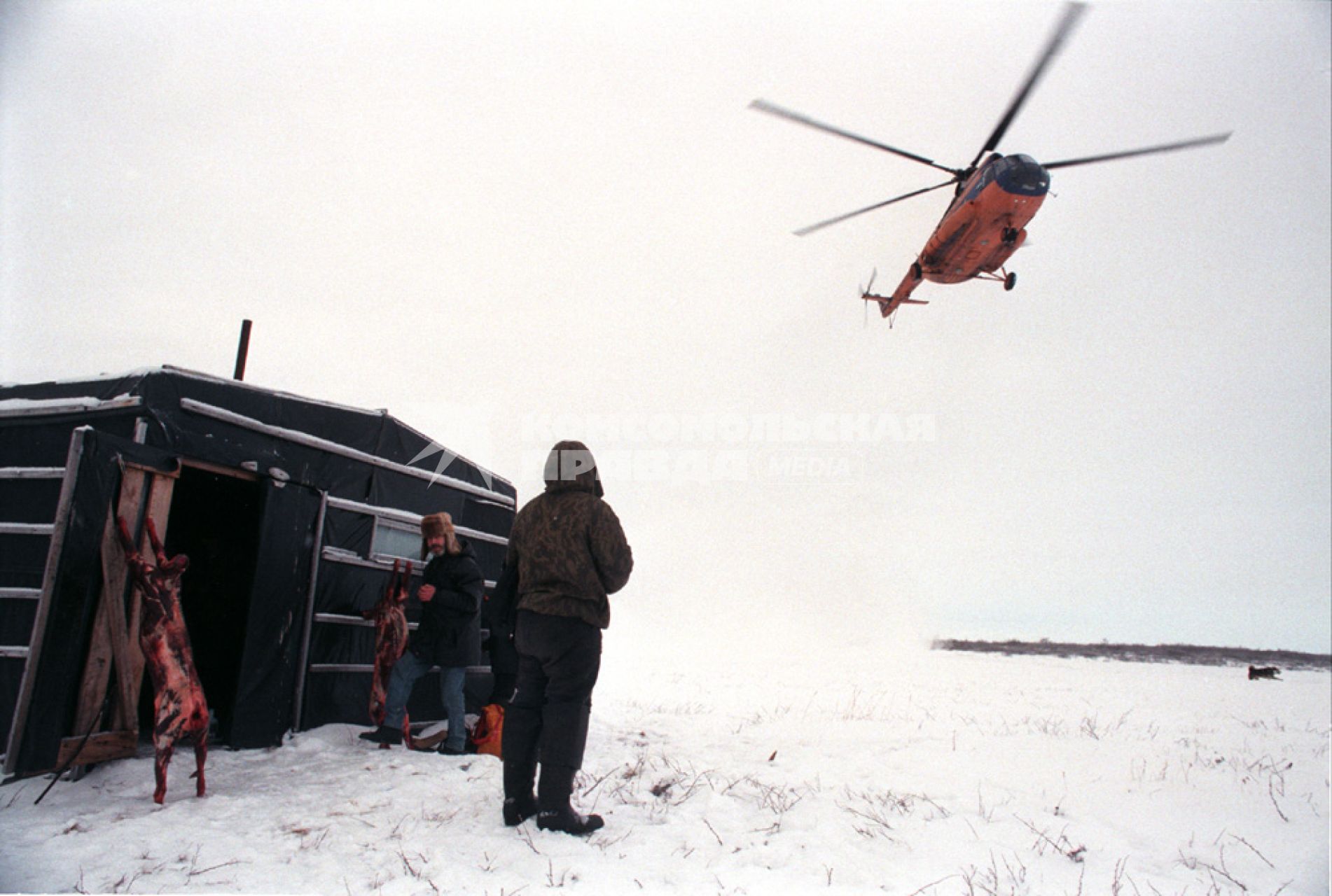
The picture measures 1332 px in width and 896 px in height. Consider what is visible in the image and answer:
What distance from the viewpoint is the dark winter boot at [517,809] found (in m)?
3.84

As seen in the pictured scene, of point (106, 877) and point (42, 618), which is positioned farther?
point (42, 618)

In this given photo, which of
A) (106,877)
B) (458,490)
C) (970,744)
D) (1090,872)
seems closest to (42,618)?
(106,877)

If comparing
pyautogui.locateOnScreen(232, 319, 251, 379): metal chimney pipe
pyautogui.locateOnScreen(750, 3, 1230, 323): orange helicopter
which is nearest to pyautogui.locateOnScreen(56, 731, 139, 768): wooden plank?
pyautogui.locateOnScreen(232, 319, 251, 379): metal chimney pipe

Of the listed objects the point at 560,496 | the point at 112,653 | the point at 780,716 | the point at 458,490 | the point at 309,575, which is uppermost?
the point at 458,490

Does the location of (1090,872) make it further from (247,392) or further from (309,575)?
(247,392)

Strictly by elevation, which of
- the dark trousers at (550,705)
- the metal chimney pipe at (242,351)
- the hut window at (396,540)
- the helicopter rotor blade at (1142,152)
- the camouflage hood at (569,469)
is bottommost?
the dark trousers at (550,705)

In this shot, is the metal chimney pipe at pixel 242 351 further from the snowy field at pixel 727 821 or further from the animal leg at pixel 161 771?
the animal leg at pixel 161 771

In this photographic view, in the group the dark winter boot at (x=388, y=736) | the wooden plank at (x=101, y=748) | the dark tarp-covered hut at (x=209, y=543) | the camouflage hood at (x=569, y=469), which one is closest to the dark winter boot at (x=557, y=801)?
the camouflage hood at (x=569, y=469)

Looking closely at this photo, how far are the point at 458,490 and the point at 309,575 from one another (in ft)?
7.26

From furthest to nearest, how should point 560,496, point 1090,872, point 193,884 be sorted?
1. point 560,496
2. point 1090,872
3. point 193,884

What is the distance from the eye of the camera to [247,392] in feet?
20.3

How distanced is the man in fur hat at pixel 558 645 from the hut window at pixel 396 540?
3.74 m

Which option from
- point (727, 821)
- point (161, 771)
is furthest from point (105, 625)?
point (727, 821)

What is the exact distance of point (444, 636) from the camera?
19.0ft
